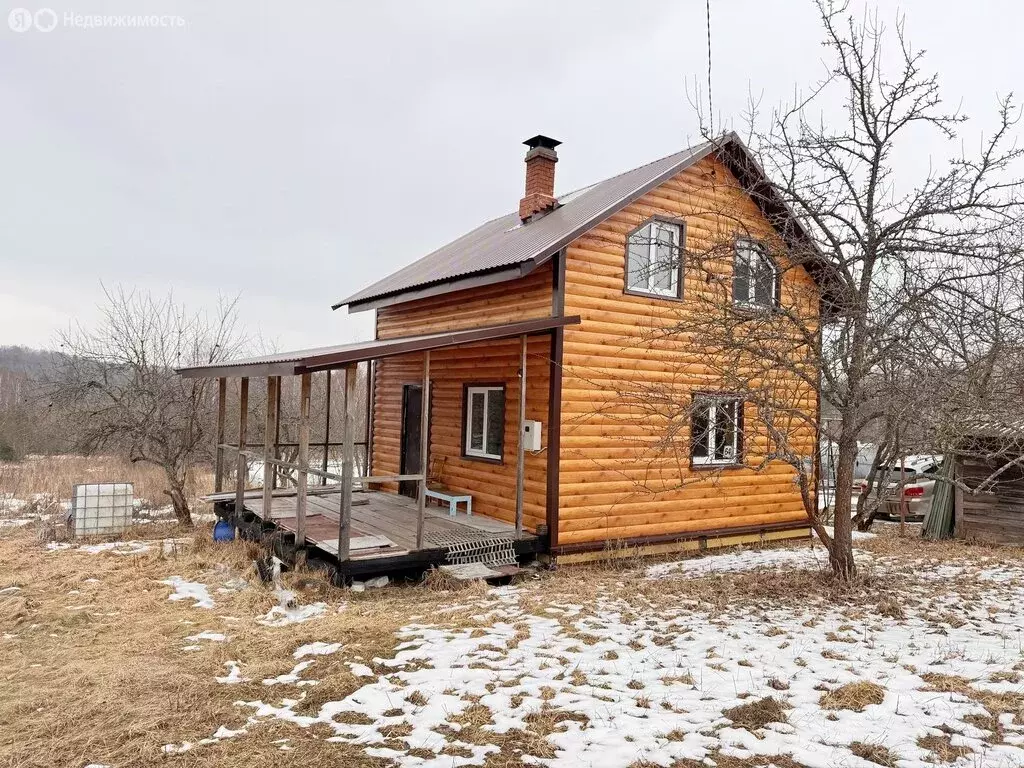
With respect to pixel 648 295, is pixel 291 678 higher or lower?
lower

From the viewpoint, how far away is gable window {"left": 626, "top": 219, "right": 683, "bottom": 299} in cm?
996

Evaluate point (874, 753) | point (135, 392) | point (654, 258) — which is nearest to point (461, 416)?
point (654, 258)

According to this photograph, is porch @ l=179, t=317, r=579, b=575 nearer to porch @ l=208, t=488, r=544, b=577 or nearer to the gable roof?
porch @ l=208, t=488, r=544, b=577

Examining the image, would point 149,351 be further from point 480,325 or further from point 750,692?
point 750,692

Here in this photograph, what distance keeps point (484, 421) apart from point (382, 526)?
2388 millimetres

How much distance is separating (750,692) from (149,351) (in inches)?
528

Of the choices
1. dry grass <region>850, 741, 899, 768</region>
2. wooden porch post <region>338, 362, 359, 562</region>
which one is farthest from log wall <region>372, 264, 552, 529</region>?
dry grass <region>850, 741, 899, 768</region>

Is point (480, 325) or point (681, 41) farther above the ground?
point (681, 41)

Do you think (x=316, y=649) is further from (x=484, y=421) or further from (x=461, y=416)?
(x=461, y=416)

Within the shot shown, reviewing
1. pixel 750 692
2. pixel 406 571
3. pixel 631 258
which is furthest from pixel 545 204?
pixel 750 692

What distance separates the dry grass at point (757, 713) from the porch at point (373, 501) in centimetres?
454

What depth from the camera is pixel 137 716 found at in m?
4.39

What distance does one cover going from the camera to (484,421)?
10.6 meters

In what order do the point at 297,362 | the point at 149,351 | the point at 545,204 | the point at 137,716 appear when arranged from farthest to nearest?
the point at 149,351 → the point at 545,204 → the point at 297,362 → the point at 137,716
